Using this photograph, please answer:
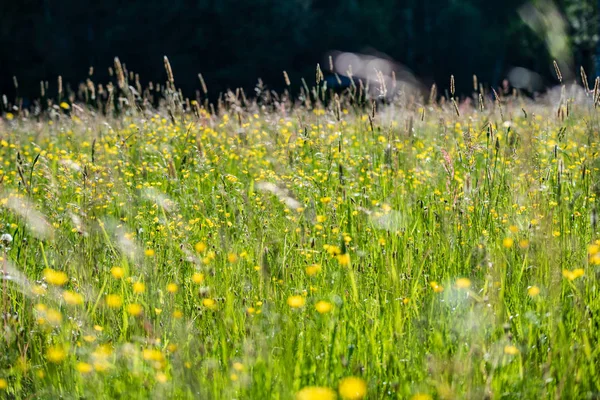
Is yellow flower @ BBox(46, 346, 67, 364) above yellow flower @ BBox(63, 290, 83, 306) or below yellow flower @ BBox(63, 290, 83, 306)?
below

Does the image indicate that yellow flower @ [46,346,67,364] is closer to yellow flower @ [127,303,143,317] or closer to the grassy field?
the grassy field

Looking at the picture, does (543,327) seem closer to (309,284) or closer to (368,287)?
(368,287)

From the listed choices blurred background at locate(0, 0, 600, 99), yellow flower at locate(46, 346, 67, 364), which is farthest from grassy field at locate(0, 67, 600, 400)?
blurred background at locate(0, 0, 600, 99)

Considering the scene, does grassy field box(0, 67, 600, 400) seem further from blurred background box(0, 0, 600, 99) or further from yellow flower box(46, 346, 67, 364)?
blurred background box(0, 0, 600, 99)

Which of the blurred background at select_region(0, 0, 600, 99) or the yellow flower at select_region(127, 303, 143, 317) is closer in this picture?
the yellow flower at select_region(127, 303, 143, 317)

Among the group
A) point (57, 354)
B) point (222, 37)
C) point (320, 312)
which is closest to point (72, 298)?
point (57, 354)

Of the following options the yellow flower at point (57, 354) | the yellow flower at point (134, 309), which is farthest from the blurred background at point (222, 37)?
the yellow flower at point (57, 354)

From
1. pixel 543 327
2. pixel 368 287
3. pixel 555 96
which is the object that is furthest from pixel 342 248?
pixel 555 96

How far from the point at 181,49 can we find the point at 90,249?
23.9m

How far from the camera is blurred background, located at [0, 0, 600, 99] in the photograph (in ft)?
77.1

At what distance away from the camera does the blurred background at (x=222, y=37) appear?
23500mm

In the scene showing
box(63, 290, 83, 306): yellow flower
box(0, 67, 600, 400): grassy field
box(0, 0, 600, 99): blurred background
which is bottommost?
box(0, 67, 600, 400): grassy field

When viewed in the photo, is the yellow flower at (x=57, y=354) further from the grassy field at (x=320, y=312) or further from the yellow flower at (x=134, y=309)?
the yellow flower at (x=134, y=309)

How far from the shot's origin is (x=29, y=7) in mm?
23594
